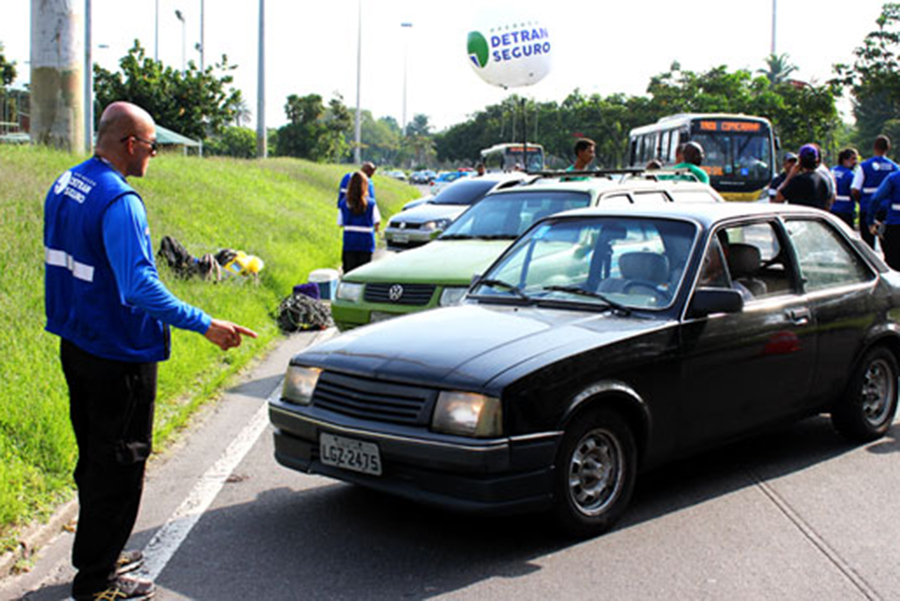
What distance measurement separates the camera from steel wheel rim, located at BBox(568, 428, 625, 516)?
15.3 feet

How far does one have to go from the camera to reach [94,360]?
3959mm

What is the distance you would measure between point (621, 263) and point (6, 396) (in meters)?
3.81

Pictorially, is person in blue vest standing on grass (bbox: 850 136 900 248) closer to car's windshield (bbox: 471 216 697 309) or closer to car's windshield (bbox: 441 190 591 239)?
car's windshield (bbox: 441 190 591 239)

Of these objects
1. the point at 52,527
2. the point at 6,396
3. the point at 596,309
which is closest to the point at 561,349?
the point at 596,309

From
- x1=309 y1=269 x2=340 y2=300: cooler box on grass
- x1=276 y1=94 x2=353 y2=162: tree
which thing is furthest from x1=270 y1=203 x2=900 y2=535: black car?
x1=276 y1=94 x2=353 y2=162: tree

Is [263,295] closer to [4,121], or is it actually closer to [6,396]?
[6,396]

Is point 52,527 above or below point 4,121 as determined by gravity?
below

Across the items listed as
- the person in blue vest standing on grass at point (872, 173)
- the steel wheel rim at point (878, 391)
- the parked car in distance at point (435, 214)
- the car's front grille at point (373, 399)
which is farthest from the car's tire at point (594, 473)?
the parked car in distance at point (435, 214)

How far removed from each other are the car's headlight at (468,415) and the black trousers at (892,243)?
28.1ft

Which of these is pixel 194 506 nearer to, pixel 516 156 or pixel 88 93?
pixel 88 93

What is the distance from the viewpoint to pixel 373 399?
15.1 feet

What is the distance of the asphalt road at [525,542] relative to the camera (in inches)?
165

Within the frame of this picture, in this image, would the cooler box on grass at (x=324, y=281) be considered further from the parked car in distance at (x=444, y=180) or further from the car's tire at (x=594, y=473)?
the parked car in distance at (x=444, y=180)

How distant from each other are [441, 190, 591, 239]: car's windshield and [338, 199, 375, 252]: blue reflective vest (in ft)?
5.50
